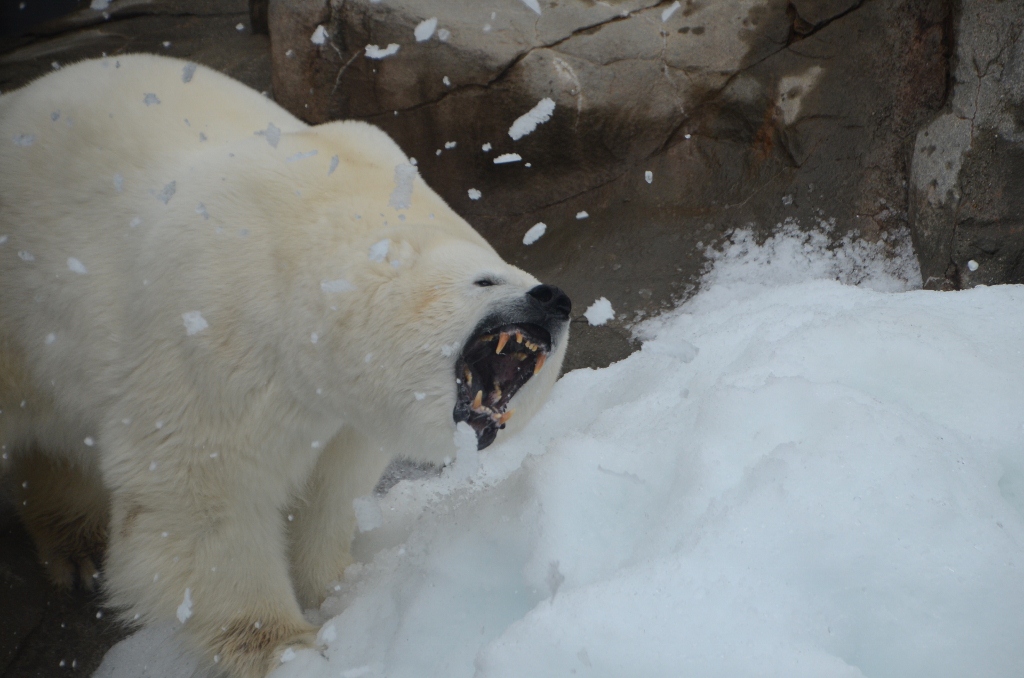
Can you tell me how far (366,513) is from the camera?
107 inches

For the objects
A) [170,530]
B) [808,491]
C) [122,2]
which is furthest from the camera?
[122,2]

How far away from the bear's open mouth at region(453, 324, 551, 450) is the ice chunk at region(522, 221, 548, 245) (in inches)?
97.0

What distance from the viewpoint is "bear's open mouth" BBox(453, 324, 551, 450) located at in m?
1.87

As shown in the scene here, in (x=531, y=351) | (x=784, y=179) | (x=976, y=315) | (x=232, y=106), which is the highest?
(x=232, y=106)

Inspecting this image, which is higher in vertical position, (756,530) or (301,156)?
(301,156)

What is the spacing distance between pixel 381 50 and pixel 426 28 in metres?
0.26

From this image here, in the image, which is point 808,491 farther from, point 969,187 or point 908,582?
point 969,187

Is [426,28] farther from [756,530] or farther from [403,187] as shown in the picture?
[756,530]

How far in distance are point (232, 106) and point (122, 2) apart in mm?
4043

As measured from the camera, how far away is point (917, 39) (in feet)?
12.3

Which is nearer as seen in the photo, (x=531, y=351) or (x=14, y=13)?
(x=531, y=351)

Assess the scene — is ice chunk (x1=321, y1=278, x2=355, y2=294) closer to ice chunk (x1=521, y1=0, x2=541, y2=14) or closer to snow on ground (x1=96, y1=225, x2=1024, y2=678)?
snow on ground (x1=96, y1=225, x2=1024, y2=678)

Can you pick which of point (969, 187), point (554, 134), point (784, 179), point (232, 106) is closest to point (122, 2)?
point (554, 134)

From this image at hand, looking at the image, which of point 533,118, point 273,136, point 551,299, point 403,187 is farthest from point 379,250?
point 533,118
